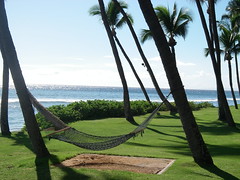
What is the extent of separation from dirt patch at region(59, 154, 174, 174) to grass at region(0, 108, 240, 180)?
0.77 ft

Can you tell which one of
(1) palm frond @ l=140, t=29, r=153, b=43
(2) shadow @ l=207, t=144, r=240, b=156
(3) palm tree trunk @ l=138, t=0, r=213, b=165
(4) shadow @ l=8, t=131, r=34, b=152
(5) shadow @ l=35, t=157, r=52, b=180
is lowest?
(4) shadow @ l=8, t=131, r=34, b=152

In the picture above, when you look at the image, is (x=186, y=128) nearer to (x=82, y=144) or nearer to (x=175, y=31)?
(x=82, y=144)

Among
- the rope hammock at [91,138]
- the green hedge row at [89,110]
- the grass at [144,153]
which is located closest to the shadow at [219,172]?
the grass at [144,153]

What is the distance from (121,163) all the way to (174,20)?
14046mm

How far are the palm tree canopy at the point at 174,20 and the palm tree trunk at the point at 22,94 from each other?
13.0 meters

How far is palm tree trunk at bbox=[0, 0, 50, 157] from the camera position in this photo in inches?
266

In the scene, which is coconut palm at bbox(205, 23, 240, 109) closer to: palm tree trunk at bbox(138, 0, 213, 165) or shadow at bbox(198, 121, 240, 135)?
shadow at bbox(198, 121, 240, 135)

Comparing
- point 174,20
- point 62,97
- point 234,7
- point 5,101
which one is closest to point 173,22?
point 174,20

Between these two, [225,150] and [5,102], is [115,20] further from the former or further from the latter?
[225,150]

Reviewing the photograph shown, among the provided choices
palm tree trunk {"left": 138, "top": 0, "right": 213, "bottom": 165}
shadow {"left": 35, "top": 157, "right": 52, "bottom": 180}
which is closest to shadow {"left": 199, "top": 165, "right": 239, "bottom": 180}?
palm tree trunk {"left": 138, "top": 0, "right": 213, "bottom": 165}

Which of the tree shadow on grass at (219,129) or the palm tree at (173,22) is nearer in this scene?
the tree shadow on grass at (219,129)

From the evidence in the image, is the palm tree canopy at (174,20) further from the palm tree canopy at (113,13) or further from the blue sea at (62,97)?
the blue sea at (62,97)

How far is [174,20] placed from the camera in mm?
18781

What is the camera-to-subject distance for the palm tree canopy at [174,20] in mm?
18453
